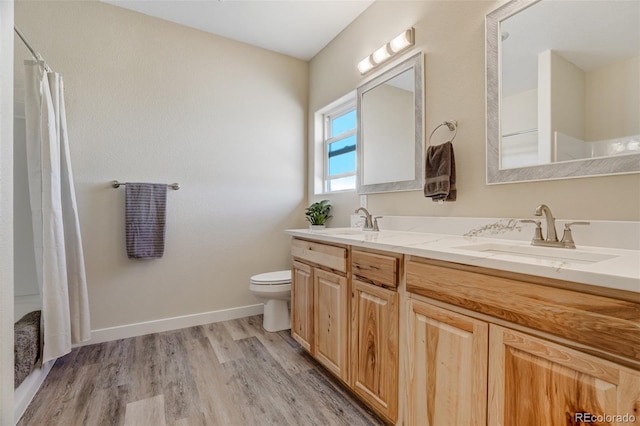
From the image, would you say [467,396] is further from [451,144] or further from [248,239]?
[248,239]

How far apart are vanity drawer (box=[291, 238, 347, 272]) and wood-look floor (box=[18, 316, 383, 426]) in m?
0.70

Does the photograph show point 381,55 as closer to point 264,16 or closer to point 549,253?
point 264,16

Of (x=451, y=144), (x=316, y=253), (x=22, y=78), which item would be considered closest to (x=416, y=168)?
(x=451, y=144)

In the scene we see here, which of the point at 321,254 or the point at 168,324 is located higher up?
the point at 321,254

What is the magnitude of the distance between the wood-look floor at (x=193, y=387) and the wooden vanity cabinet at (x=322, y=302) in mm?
166

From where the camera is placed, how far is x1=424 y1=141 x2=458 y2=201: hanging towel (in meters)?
1.57

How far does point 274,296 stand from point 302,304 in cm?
48

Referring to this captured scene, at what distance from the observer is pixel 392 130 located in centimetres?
207

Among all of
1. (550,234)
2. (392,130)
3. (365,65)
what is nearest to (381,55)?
(365,65)

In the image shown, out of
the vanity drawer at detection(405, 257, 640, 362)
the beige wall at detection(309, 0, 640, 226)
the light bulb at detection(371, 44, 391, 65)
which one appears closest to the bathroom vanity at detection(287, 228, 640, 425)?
the vanity drawer at detection(405, 257, 640, 362)

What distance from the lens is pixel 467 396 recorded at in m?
0.95

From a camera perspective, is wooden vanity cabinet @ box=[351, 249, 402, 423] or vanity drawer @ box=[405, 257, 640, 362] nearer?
vanity drawer @ box=[405, 257, 640, 362]

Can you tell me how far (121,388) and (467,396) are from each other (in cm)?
181

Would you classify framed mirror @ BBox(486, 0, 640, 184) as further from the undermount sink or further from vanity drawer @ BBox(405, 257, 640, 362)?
vanity drawer @ BBox(405, 257, 640, 362)
